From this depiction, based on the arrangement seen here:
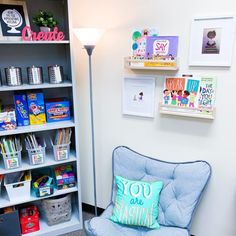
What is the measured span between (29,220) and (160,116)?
1.36 meters

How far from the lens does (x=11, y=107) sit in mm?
1942

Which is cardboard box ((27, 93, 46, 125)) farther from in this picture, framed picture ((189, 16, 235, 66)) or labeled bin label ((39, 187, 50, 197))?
framed picture ((189, 16, 235, 66))

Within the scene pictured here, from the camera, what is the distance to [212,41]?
1591 mm

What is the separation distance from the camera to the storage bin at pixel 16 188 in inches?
75.9

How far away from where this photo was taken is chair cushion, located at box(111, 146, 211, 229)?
174 centimetres

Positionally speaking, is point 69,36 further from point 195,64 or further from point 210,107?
point 210,107

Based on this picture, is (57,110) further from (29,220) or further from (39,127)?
(29,220)

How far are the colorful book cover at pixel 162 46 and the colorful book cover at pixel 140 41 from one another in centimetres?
3

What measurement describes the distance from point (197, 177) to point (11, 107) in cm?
145

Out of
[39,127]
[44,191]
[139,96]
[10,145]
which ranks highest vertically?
[139,96]

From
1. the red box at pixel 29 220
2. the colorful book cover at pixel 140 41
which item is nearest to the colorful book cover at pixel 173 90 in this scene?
the colorful book cover at pixel 140 41

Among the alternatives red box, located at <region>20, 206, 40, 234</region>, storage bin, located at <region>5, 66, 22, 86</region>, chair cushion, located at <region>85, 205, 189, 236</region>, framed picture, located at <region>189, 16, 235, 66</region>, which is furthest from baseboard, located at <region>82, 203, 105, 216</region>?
framed picture, located at <region>189, 16, 235, 66</region>

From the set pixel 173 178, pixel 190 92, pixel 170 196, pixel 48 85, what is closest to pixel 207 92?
pixel 190 92

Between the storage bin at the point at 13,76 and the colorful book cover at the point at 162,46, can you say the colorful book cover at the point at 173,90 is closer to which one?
the colorful book cover at the point at 162,46
